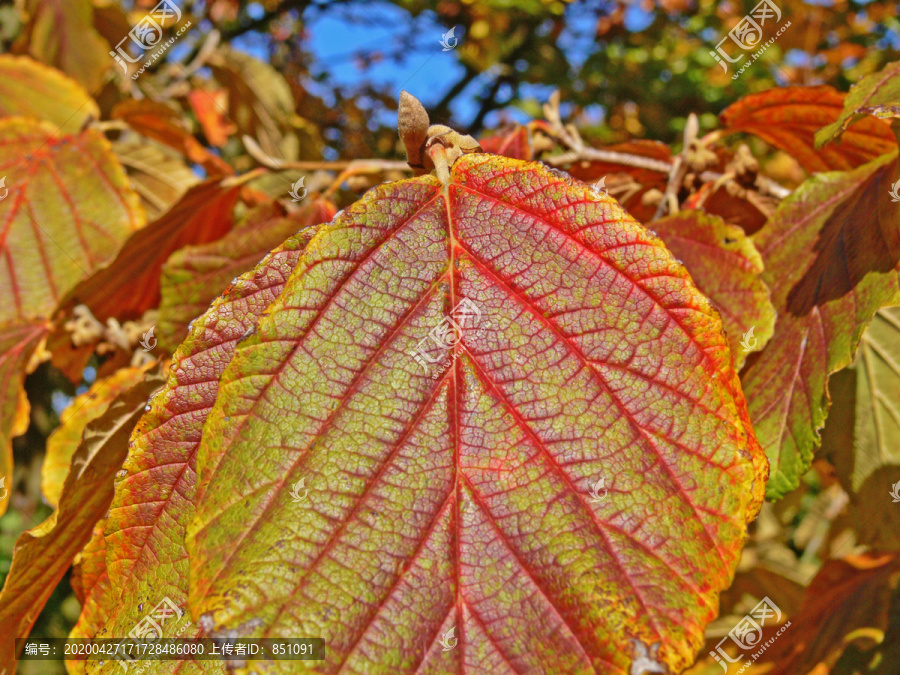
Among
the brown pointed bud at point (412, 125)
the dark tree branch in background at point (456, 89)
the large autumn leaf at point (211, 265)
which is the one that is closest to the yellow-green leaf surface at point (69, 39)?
the large autumn leaf at point (211, 265)

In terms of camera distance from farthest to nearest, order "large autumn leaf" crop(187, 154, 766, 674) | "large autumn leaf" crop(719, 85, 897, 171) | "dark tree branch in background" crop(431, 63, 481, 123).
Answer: "dark tree branch in background" crop(431, 63, 481, 123) < "large autumn leaf" crop(719, 85, 897, 171) < "large autumn leaf" crop(187, 154, 766, 674)

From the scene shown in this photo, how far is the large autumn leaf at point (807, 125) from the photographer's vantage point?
114cm

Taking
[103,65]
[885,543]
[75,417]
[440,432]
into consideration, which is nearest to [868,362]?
[885,543]

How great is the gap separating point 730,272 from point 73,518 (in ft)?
3.36

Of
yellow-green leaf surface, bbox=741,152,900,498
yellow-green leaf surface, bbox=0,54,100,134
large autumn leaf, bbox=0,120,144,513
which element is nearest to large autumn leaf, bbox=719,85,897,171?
yellow-green leaf surface, bbox=741,152,900,498

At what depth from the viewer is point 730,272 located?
40.1 inches

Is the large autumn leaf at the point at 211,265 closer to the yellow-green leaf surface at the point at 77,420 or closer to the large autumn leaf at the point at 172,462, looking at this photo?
the yellow-green leaf surface at the point at 77,420

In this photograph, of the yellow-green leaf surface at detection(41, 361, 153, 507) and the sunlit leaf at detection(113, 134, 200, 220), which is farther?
the sunlit leaf at detection(113, 134, 200, 220)

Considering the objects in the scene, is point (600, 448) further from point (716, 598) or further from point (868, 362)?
point (868, 362)

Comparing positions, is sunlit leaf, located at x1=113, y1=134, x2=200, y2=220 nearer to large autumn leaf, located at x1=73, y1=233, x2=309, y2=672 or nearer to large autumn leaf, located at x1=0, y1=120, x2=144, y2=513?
large autumn leaf, located at x1=0, y1=120, x2=144, y2=513

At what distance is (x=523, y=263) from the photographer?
77 centimetres

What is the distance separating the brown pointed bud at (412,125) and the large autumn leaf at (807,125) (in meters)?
0.68

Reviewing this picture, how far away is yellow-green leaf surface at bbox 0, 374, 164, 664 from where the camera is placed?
0.90 m

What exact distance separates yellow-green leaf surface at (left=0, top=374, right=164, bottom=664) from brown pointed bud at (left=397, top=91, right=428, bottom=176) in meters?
0.50
